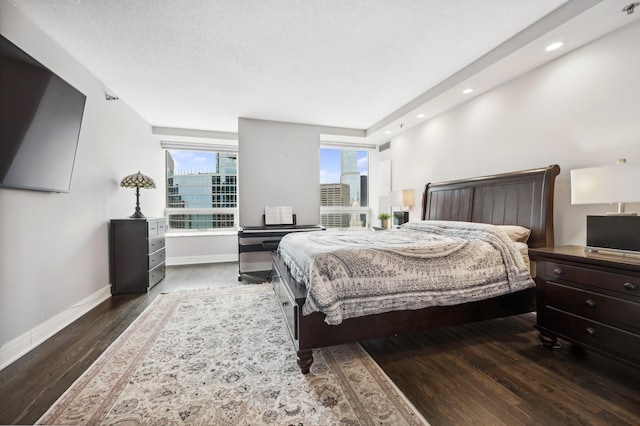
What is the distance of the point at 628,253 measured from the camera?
162 cm

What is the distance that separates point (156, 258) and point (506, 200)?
4.47m

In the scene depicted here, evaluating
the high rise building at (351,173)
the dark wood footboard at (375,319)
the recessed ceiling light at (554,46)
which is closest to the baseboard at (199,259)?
the high rise building at (351,173)

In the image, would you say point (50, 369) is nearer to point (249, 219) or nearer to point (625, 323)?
point (249, 219)

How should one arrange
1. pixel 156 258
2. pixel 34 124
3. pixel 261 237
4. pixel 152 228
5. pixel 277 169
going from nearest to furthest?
1. pixel 34 124
2. pixel 152 228
3. pixel 156 258
4. pixel 261 237
5. pixel 277 169

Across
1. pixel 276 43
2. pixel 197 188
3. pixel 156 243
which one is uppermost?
pixel 276 43

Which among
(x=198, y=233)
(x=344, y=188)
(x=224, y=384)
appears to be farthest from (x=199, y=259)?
(x=224, y=384)

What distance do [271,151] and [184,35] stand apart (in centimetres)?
235

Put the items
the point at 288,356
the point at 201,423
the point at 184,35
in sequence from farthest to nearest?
the point at 184,35
the point at 288,356
the point at 201,423

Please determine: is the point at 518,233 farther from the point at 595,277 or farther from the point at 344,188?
the point at 344,188

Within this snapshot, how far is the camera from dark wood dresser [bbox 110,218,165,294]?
3174 millimetres

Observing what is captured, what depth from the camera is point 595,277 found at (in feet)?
5.36

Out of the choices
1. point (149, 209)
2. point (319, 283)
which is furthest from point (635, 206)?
point (149, 209)

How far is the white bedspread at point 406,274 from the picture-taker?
1.66 m

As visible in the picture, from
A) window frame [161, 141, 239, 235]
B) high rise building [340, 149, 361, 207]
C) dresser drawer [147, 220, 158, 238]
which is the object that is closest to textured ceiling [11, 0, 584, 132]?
window frame [161, 141, 239, 235]
